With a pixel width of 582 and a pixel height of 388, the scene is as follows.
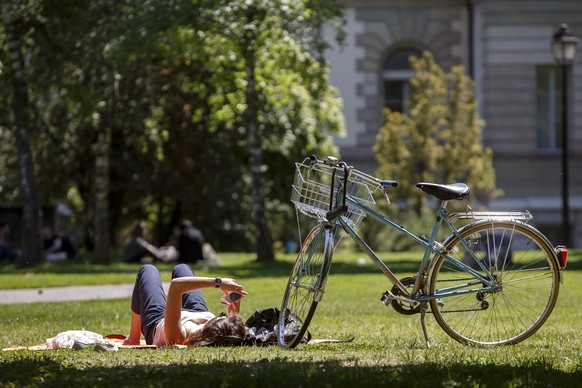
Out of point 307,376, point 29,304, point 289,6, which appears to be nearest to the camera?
point 307,376

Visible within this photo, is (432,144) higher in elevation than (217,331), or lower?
higher

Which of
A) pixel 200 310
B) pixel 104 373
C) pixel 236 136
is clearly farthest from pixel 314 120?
pixel 104 373

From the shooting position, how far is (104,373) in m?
7.42

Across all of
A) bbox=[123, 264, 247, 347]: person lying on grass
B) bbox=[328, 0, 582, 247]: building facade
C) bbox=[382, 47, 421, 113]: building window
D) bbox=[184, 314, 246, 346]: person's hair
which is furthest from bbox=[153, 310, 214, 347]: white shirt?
bbox=[382, 47, 421, 113]: building window

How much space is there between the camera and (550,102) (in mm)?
36750

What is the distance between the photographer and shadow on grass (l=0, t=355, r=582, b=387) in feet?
22.9

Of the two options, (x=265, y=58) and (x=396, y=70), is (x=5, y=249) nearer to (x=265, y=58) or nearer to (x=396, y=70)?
(x=265, y=58)

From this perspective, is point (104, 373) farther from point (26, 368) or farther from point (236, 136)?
point (236, 136)

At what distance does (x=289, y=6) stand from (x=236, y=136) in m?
11.7

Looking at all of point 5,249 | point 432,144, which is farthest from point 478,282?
point 5,249

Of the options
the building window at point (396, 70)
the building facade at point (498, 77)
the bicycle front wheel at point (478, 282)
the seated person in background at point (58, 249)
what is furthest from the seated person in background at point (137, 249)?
the bicycle front wheel at point (478, 282)

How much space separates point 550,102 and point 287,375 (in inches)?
1208

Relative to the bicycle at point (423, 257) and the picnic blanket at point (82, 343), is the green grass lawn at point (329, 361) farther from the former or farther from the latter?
the bicycle at point (423, 257)

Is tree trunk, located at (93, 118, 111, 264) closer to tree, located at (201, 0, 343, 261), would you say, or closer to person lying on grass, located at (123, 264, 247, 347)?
tree, located at (201, 0, 343, 261)
